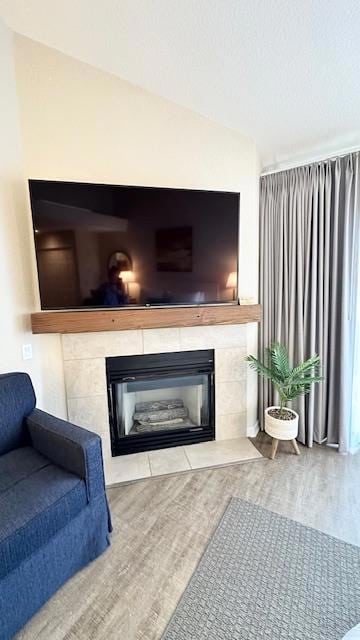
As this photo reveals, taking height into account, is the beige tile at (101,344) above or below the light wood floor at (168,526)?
above

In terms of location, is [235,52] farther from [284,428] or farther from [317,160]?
[284,428]

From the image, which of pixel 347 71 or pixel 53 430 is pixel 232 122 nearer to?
A: pixel 347 71

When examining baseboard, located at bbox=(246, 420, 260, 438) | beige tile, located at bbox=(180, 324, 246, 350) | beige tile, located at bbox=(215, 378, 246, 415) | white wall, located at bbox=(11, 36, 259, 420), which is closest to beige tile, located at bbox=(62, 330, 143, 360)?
beige tile, located at bbox=(180, 324, 246, 350)

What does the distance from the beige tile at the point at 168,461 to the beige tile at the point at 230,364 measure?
697mm

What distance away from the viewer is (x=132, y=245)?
7.07 ft

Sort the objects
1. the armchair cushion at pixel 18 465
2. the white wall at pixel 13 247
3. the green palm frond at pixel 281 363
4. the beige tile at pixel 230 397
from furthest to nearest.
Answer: the beige tile at pixel 230 397, the green palm frond at pixel 281 363, the white wall at pixel 13 247, the armchair cushion at pixel 18 465

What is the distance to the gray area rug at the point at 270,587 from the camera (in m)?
1.25

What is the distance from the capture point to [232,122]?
2.29 meters

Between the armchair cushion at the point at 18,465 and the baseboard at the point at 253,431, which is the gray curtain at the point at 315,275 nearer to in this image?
the baseboard at the point at 253,431

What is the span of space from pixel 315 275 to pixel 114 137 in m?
1.85

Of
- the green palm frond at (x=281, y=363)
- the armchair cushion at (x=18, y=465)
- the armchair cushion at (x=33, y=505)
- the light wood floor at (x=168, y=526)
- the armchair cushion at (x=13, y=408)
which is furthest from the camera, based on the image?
the green palm frond at (x=281, y=363)

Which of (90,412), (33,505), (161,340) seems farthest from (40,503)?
(161,340)

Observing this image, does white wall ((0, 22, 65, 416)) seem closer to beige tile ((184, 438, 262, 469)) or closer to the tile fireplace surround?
the tile fireplace surround

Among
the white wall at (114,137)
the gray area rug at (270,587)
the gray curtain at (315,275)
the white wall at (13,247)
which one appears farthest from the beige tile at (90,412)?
the white wall at (114,137)
